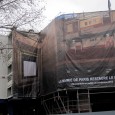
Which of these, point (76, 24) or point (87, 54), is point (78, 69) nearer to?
point (87, 54)

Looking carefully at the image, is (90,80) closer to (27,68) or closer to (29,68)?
(29,68)

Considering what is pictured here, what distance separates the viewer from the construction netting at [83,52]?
2525 centimetres

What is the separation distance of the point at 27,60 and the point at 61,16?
516 centimetres

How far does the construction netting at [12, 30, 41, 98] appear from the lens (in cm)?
2988

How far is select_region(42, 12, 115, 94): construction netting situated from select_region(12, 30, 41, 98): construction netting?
292cm

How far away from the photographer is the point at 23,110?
36.3m

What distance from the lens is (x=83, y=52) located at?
26.0 metres

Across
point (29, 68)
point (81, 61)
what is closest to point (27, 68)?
point (29, 68)

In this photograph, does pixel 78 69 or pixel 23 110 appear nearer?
pixel 78 69

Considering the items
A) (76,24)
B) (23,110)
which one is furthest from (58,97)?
(23,110)

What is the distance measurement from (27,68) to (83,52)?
6063 mm

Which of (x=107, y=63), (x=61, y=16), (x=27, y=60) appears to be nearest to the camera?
(x=107, y=63)

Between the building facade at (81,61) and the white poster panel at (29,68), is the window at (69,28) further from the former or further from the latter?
the white poster panel at (29,68)

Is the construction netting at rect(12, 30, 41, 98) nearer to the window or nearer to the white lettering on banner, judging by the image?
the window
